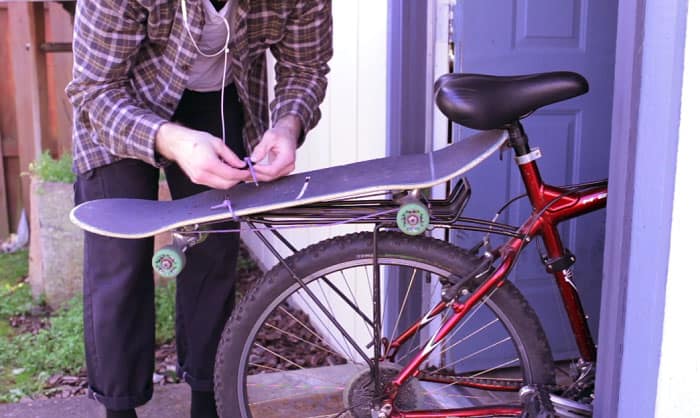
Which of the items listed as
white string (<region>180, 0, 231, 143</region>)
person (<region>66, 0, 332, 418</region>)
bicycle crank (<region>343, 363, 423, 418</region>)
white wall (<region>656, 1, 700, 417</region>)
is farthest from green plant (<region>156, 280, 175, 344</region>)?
white wall (<region>656, 1, 700, 417</region>)

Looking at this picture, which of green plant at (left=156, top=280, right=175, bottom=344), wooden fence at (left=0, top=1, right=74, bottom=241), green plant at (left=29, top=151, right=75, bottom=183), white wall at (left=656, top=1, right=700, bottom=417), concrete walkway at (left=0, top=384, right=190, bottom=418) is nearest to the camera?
white wall at (left=656, top=1, right=700, bottom=417)

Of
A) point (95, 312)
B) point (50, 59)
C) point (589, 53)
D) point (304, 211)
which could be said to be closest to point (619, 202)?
point (304, 211)

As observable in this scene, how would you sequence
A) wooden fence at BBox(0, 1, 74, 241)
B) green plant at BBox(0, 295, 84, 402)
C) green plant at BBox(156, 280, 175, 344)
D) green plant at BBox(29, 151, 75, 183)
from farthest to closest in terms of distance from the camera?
1. wooden fence at BBox(0, 1, 74, 241)
2. green plant at BBox(29, 151, 75, 183)
3. green plant at BBox(156, 280, 175, 344)
4. green plant at BBox(0, 295, 84, 402)

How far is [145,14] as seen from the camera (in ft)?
6.37

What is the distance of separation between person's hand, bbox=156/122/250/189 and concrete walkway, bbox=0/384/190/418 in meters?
1.29

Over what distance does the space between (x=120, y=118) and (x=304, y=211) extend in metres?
0.51

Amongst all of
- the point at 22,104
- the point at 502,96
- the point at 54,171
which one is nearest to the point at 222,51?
the point at 502,96

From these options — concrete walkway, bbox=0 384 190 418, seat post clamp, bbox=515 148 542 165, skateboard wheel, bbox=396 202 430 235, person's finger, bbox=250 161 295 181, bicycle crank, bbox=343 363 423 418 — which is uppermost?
seat post clamp, bbox=515 148 542 165

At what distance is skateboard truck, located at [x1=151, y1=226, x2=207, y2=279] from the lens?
178cm

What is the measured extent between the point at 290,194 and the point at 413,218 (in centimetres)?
29

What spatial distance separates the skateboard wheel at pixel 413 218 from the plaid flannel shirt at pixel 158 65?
22.0 inches

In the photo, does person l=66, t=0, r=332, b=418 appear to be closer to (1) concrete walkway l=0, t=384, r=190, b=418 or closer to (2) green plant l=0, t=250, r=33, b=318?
(1) concrete walkway l=0, t=384, r=190, b=418

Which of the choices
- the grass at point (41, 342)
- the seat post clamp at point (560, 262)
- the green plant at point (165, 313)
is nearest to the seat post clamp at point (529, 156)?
the seat post clamp at point (560, 262)

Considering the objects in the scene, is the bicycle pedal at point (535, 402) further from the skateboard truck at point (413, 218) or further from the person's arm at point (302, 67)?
the person's arm at point (302, 67)
